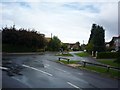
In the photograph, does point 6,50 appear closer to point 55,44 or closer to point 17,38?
point 17,38


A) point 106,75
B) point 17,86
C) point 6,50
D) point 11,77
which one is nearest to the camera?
point 17,86

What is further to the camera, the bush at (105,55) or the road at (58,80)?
the bush at (105,55)

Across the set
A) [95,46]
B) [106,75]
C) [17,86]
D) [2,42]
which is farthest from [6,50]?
[17,86]

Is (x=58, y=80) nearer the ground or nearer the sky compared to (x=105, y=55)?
nearer the ground

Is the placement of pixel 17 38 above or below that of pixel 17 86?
above

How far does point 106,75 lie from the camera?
21.3 metres

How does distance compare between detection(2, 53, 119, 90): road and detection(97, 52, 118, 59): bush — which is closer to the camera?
detection(2, 53, 119, 90): road

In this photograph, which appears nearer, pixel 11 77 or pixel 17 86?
pixel 17 86

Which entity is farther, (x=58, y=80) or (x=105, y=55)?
(x=105, y=55)

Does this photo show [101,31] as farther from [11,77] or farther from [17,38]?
[11,77]

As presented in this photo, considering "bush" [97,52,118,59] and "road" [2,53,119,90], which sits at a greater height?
"bush" [97,52,118,59]

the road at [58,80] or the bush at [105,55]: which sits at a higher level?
the bush at [105,55]

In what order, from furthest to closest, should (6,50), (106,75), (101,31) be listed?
(101,31)
(6,50)
(106,75)

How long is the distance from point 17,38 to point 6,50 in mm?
4565
